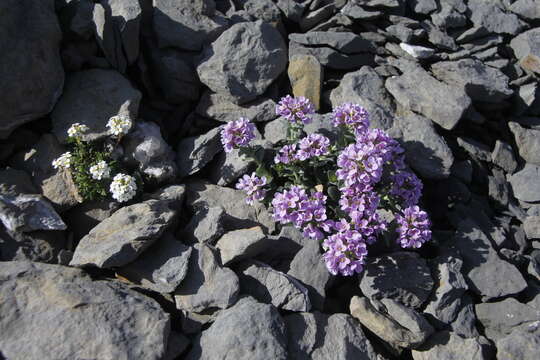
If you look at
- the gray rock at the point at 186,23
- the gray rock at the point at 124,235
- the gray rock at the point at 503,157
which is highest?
the gray rock at the point at 186,23

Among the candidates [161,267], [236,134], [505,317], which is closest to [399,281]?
[505,317]

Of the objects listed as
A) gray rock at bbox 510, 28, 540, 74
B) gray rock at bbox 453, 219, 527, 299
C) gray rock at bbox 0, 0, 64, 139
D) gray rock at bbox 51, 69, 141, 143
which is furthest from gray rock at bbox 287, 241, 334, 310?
gray rock at bbox 510, 28, 540, 74

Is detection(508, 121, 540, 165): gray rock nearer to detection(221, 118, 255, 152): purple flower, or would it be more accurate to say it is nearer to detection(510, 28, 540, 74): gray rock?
detection(510, 28, 540, 74): gray rock

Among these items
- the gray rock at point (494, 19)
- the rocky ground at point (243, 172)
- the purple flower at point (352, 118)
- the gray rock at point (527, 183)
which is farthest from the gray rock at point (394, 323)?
the gray rock at point (494, 19)

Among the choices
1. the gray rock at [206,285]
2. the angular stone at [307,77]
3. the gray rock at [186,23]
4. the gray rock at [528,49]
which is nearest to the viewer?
the gray rock at [206,285]

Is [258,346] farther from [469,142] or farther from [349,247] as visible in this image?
[469,142]

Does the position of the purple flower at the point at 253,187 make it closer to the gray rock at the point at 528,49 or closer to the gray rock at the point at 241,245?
the gray rock at the point at 241,245

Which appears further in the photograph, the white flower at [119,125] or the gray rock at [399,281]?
the white flower at [119,125]

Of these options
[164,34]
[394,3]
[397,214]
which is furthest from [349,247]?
[394,3]
